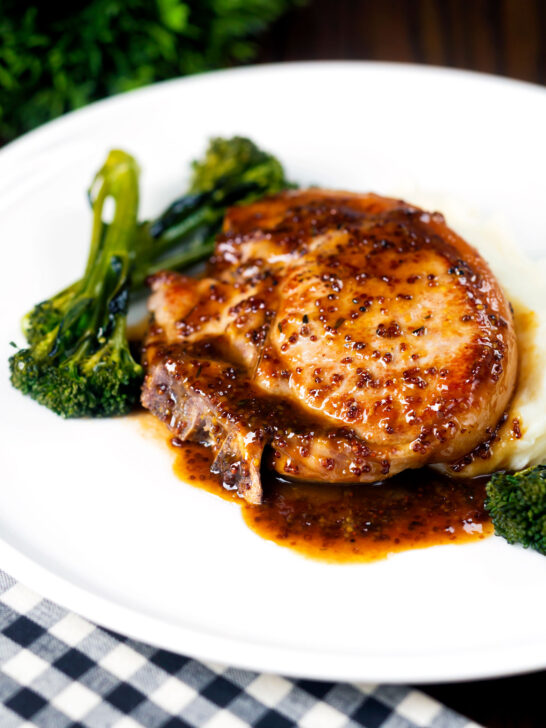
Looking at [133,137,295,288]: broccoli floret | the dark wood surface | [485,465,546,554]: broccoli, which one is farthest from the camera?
the dark wood surface

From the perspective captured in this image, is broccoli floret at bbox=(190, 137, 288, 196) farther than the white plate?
Yes

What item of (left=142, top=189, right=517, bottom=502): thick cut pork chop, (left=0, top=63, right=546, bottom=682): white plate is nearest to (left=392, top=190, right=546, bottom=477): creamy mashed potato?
(left=142, top=189, right=517, bottom=502): thick cut pork chop

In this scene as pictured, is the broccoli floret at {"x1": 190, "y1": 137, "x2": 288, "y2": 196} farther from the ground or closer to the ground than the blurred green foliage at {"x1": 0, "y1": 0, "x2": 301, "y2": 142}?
closer to the ground

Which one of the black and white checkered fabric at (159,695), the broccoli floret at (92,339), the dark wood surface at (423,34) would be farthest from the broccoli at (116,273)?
the dark wood surface at (423,34)

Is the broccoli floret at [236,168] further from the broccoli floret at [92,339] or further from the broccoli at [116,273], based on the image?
the broccoli floret at [92,339]

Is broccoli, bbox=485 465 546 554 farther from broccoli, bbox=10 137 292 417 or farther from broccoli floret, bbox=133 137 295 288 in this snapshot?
broccoli floret, bbox=133 137 295 288

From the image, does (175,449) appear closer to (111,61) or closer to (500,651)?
(500,651)
